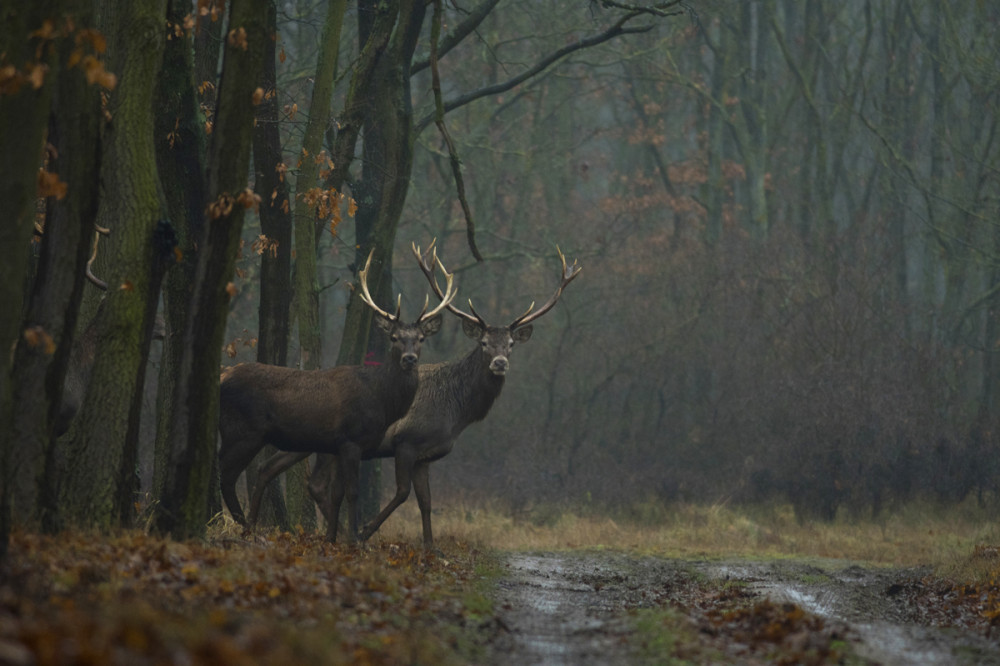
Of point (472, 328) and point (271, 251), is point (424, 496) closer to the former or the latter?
point (472, 328)

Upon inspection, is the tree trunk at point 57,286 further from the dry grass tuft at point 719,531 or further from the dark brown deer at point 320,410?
the dry grass tuft at point 719,531

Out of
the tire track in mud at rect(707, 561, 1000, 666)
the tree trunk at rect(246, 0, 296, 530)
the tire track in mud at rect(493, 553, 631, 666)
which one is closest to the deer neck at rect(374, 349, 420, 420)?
the tree trunk at rect(246, 0, 296, 530)

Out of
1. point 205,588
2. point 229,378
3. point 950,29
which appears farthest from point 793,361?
point 205,588

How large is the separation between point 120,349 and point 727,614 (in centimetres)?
459

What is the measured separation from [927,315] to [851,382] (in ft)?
19.2

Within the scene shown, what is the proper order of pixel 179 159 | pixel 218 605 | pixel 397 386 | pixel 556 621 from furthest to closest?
1. pixel 397 386
2. pixel 179 159
3. pixel 556 621
4. pixel 218 605

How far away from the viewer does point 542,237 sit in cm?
3322

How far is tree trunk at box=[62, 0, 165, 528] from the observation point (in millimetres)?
9188

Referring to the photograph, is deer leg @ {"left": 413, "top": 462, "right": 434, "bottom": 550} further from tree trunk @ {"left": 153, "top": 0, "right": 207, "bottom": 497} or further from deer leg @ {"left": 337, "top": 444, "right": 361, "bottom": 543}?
tree trunk @ {"left": 153, "top": 0, "right": 207, "bottom": 497}

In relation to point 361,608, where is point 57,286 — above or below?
above

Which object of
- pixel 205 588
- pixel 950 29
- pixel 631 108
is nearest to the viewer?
pixel 205 588

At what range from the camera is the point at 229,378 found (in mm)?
13016

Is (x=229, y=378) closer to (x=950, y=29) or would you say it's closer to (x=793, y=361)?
(x=793, y=361)

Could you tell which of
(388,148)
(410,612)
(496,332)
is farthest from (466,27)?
(410,612)
